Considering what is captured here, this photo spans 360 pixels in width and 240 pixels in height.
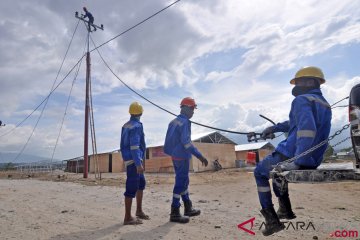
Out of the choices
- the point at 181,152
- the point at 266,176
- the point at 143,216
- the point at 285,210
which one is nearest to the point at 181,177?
Answer: the point at 181,152

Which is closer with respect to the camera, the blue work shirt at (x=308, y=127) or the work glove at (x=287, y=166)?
the work glove at (x=287, y=166)

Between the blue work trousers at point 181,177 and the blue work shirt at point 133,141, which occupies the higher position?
the blue work shirt at point 133,141

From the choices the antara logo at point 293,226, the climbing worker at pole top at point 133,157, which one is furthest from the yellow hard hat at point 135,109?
the antara logo at point 293,226

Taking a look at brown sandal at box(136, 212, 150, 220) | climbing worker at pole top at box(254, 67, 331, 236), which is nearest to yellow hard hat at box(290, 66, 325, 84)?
climbing worker at pole top at box(254, 67, 331, 236)

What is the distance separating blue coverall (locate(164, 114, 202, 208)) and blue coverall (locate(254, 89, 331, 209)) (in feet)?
7.78

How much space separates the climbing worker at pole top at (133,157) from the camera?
19.6 feet

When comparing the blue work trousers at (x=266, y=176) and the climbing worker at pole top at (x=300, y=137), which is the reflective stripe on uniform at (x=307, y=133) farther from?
the blue work trousers at (x=266, y=176)

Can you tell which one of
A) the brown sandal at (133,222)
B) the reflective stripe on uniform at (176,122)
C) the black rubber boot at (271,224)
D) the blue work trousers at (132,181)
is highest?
the reflective stripe on uniform at (176,122)

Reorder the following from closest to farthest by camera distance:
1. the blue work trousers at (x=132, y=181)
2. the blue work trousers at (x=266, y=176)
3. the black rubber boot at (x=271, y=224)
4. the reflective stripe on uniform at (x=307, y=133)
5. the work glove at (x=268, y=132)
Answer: the reflective stripe on uniform at (x=307, y=133) → the black rubber boot at (x=271, y=224) → the blue work trousers at (x=266, y=176) → the work glove at (x=268, y=132) → the blue work trousers at (x=132, y=181)

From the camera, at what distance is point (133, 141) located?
20.1 feet

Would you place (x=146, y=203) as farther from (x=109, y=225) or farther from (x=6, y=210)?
(x=6, y=210)

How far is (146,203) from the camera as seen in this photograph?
8.00m

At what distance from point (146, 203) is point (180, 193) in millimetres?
1970

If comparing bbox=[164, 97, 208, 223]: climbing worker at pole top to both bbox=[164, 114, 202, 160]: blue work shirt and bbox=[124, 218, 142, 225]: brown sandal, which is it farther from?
bbox=[124, 218, 142, 225]: brown sandal
